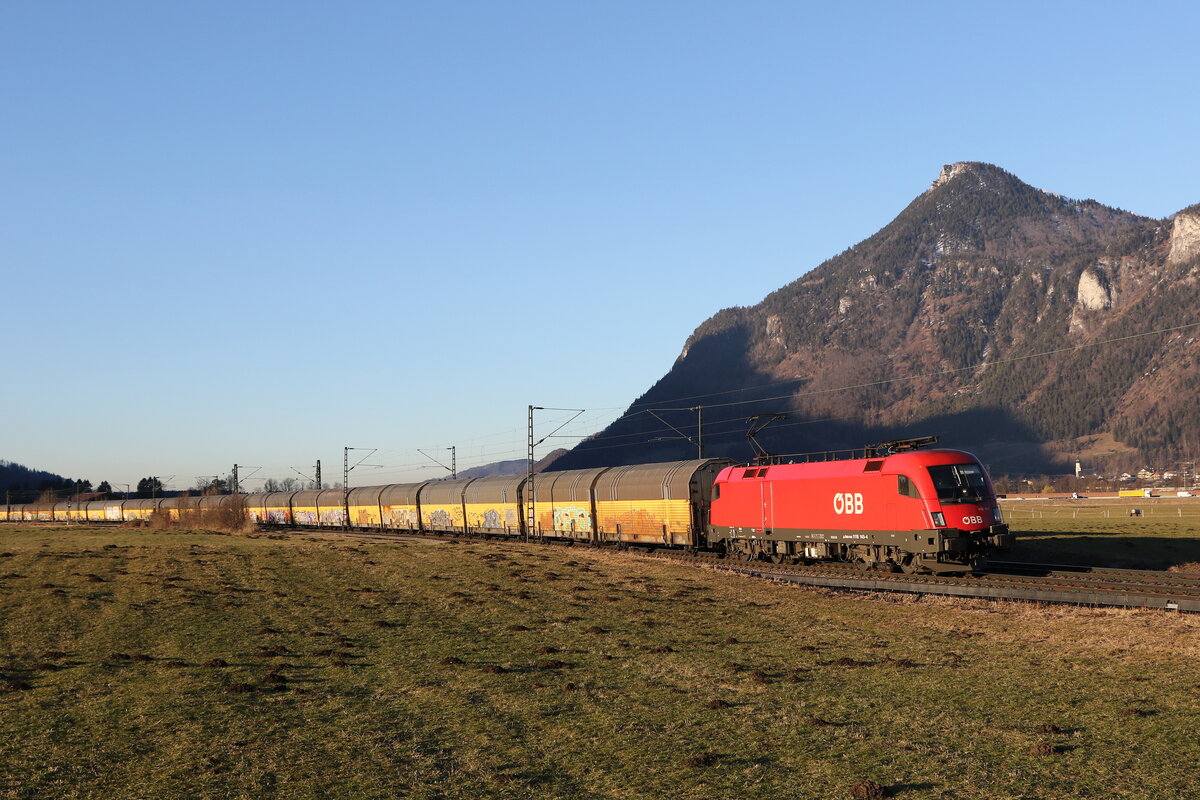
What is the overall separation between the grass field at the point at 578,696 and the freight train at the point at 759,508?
717cm

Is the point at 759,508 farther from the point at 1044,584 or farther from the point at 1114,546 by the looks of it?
the point at 1114,546

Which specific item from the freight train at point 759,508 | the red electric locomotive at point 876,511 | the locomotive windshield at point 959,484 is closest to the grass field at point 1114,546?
the freight train at point 759,508

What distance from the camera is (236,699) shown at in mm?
17812

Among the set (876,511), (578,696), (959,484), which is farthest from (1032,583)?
(578,696)

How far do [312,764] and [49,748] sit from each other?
4.29 metres

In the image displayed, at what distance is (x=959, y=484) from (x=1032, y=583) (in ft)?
15.9

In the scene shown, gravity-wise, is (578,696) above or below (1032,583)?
above

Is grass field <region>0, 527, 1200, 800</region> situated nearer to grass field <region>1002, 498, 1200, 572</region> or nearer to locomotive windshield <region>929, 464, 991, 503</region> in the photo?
locomotive windshield <region>929, 464, 991, 503</region>

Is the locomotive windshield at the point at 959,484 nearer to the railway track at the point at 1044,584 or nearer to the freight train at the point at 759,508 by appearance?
the freight train at the point at 759,508

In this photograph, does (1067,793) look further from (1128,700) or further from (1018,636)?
(1018,636)

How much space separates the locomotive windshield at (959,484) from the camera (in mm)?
37000

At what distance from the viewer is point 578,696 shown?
709 inches

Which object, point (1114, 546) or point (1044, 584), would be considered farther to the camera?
point (1114, 546)

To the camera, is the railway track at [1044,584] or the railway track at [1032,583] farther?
the railway track at [1032,583]
